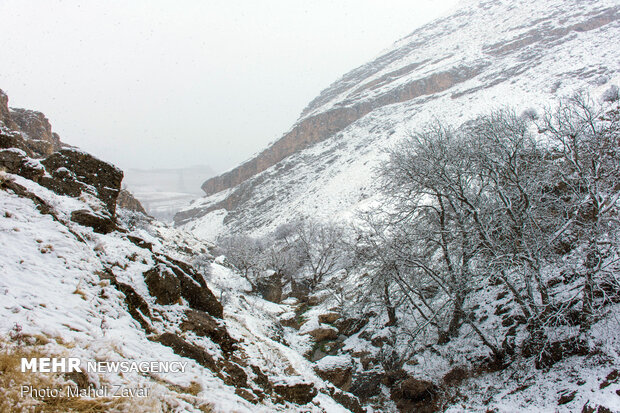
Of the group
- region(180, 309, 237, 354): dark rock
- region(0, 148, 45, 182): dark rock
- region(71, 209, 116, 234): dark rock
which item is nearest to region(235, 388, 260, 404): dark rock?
region(180, 309, 237, 354): dark rock

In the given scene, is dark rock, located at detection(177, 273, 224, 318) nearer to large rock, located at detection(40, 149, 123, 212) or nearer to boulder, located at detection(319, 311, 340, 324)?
large rock, located at detection(40, 149, 123, 212)

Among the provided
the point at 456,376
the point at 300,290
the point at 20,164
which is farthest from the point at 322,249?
the point at 20,164

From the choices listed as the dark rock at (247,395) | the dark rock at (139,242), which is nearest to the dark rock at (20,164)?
the dark rock at (139,242)

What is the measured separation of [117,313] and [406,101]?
7432 centimetres

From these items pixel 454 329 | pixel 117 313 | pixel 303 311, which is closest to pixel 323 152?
pixel 303 311

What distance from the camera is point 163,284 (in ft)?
21.3

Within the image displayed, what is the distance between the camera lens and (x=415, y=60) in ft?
278

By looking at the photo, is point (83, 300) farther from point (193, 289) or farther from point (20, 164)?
point (20, 164)

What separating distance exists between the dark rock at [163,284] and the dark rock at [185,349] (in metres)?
1.27

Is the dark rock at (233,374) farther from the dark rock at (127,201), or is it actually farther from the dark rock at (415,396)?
the dark rock at (127,201)

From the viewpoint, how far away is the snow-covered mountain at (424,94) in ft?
140

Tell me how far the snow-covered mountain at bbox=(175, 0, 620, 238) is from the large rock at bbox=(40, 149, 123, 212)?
29611 mm

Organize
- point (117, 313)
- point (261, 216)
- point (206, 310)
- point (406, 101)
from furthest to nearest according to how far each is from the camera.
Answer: point (406, 101)
point (261, 216)
point (206, 310)
point (117, 313)

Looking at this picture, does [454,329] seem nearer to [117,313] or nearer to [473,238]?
[473,238]
